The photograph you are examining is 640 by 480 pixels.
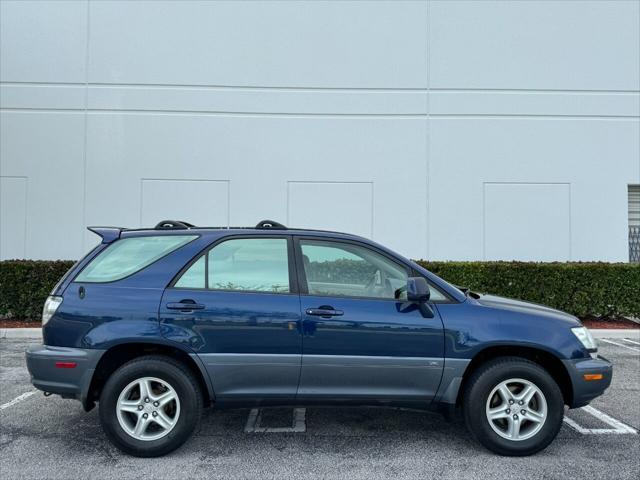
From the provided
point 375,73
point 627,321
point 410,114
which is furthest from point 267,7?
point 627,321

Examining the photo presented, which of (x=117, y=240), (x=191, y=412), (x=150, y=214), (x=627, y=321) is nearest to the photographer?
(x=191, y=412)

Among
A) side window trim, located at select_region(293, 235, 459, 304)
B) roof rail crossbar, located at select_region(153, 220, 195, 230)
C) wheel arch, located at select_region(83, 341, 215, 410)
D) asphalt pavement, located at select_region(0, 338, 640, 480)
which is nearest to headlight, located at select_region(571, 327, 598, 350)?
asphalt pavement, located at select_region(0, 338, 640, 480)

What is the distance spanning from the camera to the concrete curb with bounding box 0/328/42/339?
7.82 metres

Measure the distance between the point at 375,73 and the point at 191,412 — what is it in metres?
8.53

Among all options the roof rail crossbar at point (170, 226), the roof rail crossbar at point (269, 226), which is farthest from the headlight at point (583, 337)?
the roof rail crossbar at point (170, 226)

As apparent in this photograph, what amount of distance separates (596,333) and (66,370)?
7991 mm

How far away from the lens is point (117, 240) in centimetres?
376

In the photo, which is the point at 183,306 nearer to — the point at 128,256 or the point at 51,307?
the point at 128,256

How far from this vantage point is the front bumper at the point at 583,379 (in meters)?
3.53

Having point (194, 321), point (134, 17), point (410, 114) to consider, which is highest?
point (134, 17)

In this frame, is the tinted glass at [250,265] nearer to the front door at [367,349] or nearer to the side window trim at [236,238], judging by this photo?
the side window trim at [236,238]

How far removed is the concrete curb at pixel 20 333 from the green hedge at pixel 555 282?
0.57 metres

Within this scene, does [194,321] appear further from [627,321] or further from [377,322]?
[627,321]

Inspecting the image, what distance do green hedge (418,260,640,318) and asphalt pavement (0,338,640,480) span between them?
4.11m
